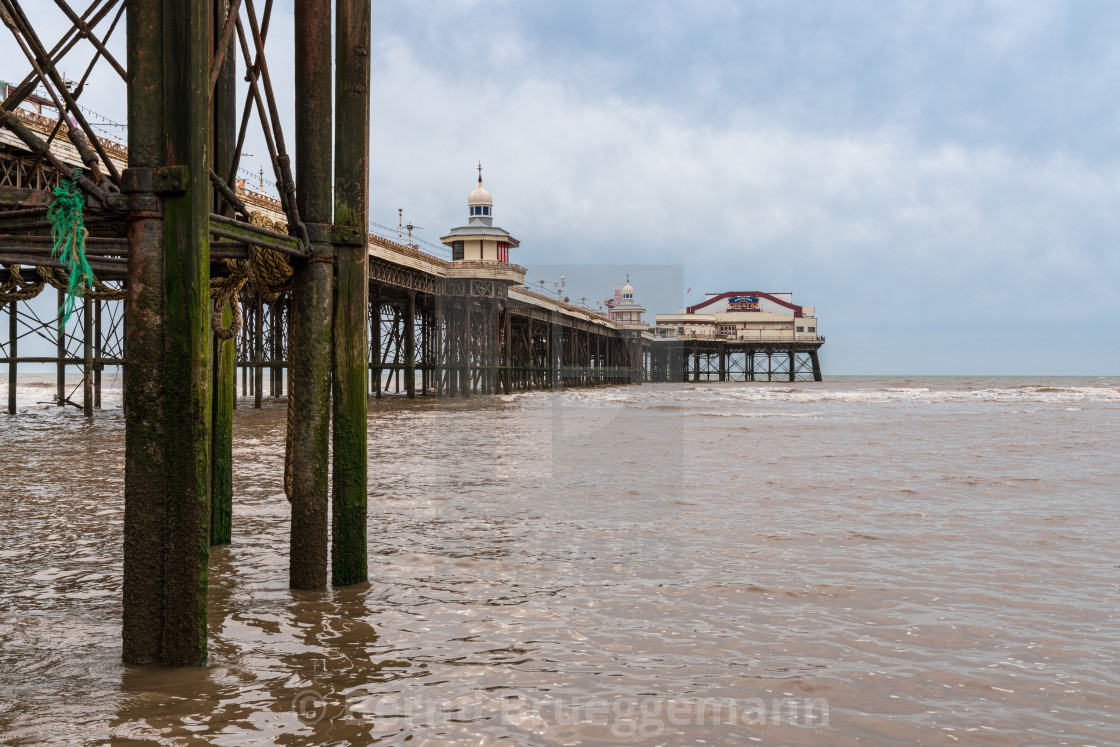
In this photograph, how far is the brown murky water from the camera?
11.3 ft

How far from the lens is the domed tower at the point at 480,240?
53.9 metres

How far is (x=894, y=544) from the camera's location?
6793 mm

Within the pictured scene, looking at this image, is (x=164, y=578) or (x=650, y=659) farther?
(x=650, y=659)

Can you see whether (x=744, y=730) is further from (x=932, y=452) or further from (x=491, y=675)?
(x=932, y=452)

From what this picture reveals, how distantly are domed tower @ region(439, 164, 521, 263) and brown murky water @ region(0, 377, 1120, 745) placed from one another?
44.6 m

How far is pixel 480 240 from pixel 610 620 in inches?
1986

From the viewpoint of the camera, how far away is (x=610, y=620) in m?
4.82

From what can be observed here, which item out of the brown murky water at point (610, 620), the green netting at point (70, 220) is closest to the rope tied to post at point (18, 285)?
the brown murky water at point (610, 620)

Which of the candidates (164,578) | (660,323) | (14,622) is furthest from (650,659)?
(660,323)

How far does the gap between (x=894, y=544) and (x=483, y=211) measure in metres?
51.9

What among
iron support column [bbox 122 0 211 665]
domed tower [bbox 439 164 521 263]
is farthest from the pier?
domed tower [bbox 439 164 521 263]

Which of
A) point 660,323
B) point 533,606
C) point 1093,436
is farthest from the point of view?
point 660,323

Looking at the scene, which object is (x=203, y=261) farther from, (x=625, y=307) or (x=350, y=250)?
(x=625, y=307)

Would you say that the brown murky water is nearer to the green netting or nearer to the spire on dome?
the green netting
